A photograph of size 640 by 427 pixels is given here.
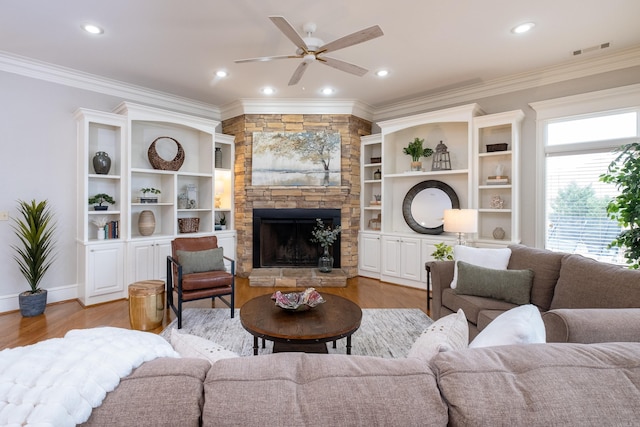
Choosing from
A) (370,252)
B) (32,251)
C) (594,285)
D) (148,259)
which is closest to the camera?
(594,285)

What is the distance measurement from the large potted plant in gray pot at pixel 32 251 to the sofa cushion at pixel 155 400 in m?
3.89

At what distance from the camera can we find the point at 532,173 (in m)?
4.04

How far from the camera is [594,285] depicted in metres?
2.05

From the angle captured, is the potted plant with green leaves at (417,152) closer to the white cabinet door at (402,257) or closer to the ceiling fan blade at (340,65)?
the white cabinet door at (402,257)

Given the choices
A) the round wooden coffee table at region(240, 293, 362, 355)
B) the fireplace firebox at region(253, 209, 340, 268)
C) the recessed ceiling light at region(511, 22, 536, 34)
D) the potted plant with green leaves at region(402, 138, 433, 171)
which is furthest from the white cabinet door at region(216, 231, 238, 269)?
the recessed ceiling light at region(511, 22, 536, 34)

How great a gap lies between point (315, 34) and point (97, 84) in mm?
3148

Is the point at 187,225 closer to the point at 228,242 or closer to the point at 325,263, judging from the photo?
the point at 228,242

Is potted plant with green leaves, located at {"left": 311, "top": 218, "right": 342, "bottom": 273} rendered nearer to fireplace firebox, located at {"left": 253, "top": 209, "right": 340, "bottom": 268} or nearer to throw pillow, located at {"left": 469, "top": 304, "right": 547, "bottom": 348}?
fireplace firebox, located at {"left": 253, "top": 209, "right": 340, "bottom": 268}

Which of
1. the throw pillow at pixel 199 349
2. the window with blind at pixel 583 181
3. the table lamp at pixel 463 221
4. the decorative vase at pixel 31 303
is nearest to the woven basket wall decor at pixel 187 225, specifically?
the decorative vase at pixel 31 303

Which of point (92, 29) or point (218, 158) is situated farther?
point (218, 158)

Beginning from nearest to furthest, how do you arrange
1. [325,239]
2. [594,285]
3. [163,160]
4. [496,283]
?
[594,285] → [496,283] → [163,160] → [325,239]

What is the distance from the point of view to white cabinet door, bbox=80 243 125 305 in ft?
12.3

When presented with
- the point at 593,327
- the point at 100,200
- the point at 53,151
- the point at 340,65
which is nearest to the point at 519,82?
the point at 340,65

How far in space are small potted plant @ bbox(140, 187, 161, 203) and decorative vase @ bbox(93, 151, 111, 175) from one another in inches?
22.3
